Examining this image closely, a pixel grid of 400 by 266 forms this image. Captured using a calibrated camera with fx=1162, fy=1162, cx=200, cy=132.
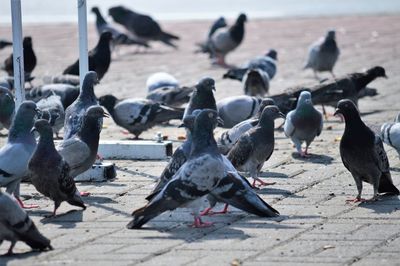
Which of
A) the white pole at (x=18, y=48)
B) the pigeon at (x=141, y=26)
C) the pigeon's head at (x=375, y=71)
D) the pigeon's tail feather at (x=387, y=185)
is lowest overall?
the pigeon at (x=141, y=26)

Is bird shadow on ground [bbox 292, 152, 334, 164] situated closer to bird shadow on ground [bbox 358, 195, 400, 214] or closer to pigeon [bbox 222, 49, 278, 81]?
bird shadow on ground [bbox 358, 195, 400, 214]

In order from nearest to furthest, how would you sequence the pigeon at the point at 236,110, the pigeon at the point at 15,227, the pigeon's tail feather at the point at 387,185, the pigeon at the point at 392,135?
the pigeon at the point at 15,227
the pigeon's tail feather at the point at 387,185
the pigeon at the point at 392,135
the pigeon at the point at 236,110

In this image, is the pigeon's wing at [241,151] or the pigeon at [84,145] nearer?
the pigeon at [84,145]

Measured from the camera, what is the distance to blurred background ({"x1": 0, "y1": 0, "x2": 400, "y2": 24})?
25406 millimetres

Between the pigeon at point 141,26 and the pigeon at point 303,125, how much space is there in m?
9.73

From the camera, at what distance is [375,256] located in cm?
616

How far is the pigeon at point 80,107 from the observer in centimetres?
907

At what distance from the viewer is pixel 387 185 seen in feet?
26.1

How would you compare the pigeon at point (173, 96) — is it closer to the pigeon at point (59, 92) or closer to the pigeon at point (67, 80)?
the pigeon at point (67, 80)

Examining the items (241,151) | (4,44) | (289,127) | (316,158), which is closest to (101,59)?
(4,44)

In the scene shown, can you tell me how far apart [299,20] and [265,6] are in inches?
231

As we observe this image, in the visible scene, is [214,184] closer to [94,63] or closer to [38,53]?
[94,63]

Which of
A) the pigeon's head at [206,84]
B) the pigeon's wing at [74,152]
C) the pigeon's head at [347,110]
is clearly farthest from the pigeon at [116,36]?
the pigeon's head at [347,110]

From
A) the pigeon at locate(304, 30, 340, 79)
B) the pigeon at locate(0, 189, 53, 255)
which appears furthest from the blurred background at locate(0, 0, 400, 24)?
the pigeon at locate(0, 189, 53, 255)
